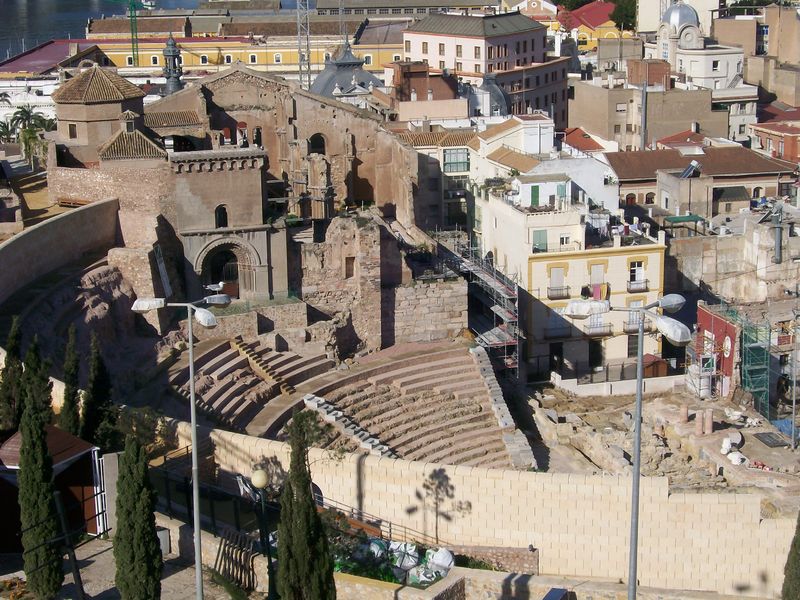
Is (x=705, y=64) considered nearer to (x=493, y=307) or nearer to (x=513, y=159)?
(x=513, y=159)

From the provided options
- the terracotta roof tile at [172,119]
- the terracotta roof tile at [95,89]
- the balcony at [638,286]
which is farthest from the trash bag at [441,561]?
the terracotta roof tile at [172,119]

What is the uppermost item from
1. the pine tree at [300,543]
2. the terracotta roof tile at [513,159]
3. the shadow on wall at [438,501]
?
the terracotta roof tile at [513,159]

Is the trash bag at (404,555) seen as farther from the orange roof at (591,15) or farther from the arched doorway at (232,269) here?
the orange roof at (591,15)

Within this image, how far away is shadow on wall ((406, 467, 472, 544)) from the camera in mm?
33375

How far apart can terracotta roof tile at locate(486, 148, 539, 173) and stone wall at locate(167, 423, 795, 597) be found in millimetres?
27002

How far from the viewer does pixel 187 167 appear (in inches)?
1902

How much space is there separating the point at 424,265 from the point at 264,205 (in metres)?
6.63

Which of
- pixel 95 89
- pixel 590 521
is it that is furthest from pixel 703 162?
pixel 590 521

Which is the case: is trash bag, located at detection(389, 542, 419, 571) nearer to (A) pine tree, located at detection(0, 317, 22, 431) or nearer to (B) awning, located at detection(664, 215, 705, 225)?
(A) pine tree, located at detection(0, 317, 22, 431)

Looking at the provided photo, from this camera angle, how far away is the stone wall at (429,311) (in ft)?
165

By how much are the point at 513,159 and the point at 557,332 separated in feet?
33.6

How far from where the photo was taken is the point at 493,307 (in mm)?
52406

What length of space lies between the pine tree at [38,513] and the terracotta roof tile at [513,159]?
33796 millimetres

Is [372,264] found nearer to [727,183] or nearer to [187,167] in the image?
[187,167]
